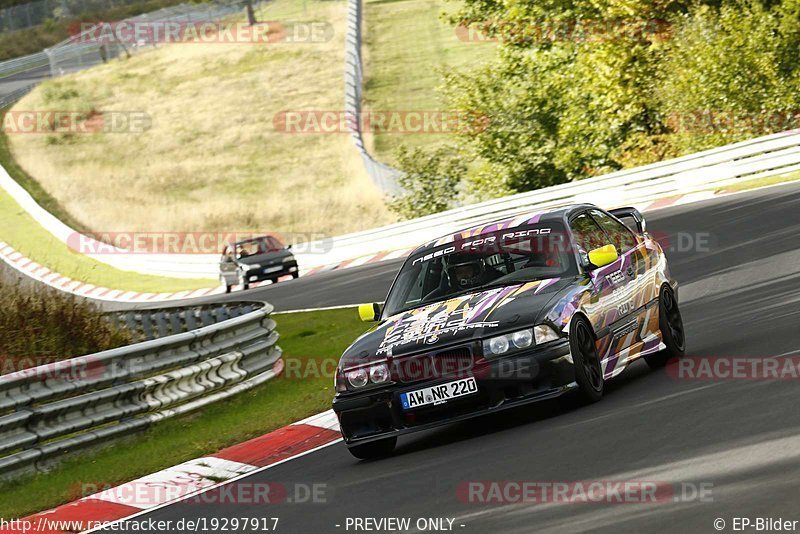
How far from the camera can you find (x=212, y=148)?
2430 inches

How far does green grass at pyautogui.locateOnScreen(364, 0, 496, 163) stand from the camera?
56.9m

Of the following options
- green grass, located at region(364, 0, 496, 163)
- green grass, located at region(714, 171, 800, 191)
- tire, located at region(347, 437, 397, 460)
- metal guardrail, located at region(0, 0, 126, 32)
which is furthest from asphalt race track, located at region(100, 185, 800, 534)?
metal guardrail, located at region(0, 0, 126, 32)

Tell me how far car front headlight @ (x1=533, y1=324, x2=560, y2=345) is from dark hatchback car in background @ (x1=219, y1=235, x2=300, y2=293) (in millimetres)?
23724

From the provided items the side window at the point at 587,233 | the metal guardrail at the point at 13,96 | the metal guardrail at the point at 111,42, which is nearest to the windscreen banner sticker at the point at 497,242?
the side window at the point at 587,233

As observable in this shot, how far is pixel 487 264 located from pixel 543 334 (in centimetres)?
131

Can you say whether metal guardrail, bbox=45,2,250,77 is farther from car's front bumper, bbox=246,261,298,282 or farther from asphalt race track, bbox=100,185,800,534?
asphalt race track, bbox=100,185,800,534

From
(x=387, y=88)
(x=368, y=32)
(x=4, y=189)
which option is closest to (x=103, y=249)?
(x=4, y=189)

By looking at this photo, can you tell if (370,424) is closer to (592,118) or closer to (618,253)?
(618,253)

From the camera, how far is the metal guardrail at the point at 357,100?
137ft

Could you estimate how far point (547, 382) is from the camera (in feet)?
28.4

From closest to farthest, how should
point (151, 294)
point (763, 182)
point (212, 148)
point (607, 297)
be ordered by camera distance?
point (607, 297) → point (763, 182) → point (151, 294) → point (212, 148)

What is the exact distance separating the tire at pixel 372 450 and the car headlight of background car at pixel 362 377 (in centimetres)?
43

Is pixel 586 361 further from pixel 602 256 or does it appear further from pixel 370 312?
pixel 370 312

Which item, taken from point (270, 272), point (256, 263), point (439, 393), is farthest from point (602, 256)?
point (256, 263)
